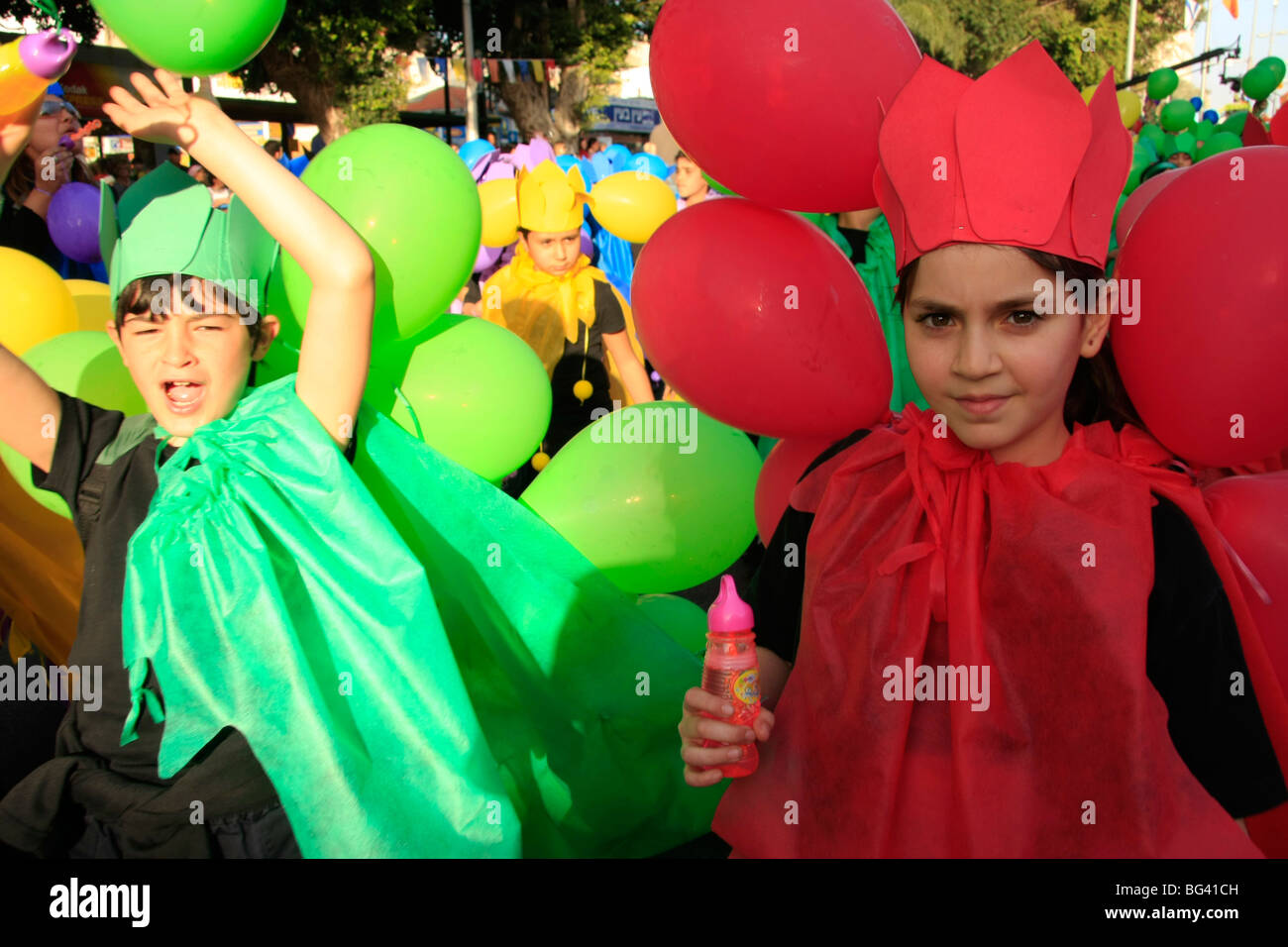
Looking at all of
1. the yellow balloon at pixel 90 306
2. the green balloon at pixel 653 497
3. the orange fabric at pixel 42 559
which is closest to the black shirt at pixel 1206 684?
the green balloon at pixel 653 497

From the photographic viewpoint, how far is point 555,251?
534 centimetres

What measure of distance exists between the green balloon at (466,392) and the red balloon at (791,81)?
1.08 metres

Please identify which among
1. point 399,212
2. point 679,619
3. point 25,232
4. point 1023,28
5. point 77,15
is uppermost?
point 1023,28

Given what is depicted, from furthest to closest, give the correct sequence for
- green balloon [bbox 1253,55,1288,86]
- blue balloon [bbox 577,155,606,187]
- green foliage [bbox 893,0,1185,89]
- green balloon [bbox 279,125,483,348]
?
green foliage [bbox 893,0,1185,89] < green balloon [bbox 1253,55,1288,86] < blue balloon [bbox 577,155,606,187] < green balloon [bbox 279,125,483,348]

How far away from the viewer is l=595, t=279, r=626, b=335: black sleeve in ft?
17.0

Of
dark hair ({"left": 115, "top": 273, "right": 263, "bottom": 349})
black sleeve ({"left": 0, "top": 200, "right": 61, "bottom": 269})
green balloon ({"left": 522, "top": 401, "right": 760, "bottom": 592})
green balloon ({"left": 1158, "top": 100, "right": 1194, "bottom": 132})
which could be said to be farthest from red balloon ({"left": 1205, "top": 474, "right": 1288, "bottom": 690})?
green balloon ({"left": 1158, "top": 100, "right": 1194, "bottom": 132})

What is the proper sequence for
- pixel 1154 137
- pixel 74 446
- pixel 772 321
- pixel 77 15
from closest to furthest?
pixel 772 321 → pixel 74 446 → pixel 77 15 → pixel 1154 137

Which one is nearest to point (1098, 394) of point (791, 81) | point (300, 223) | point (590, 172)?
point (791, 81)

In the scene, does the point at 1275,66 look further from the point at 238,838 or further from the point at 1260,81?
the point at 238,838

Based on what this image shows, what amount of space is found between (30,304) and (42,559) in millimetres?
922

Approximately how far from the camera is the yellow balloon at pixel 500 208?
5711mm

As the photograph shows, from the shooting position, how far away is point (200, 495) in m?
1.90

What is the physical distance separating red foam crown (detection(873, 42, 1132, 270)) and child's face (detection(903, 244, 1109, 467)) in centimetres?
3

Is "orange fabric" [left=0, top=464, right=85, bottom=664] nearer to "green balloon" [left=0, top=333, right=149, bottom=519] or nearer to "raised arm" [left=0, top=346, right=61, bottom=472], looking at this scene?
"green balloon" [left=0, top=333, right=149, bottom=519]
